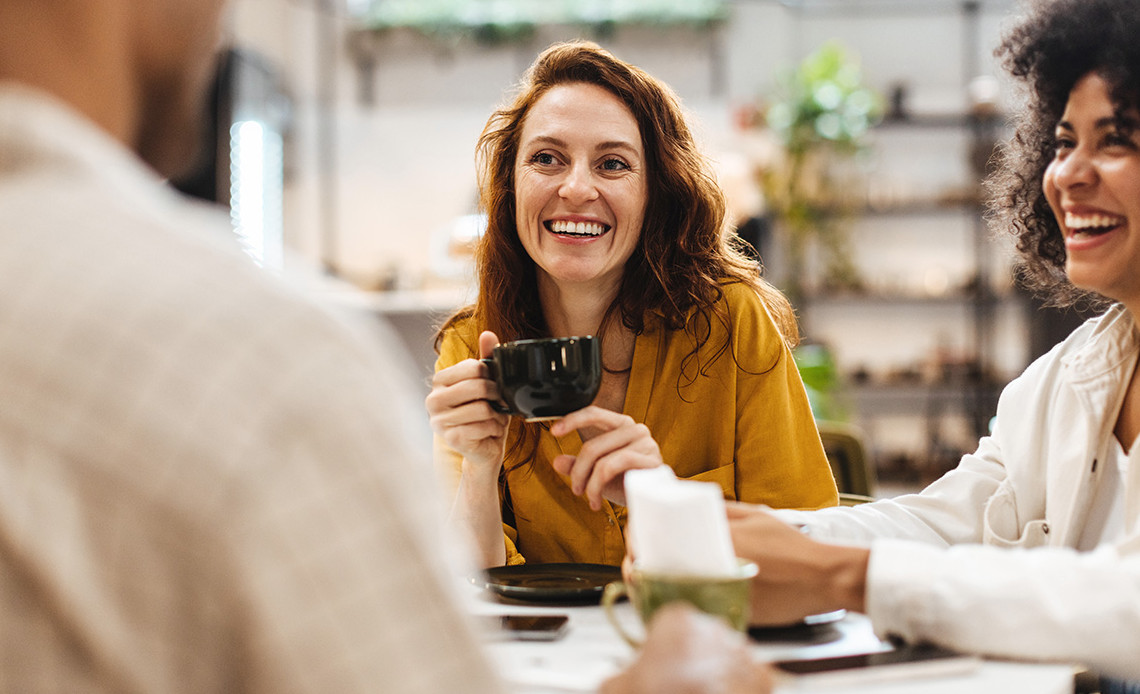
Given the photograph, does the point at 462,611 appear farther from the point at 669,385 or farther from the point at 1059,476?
the point at 669,385

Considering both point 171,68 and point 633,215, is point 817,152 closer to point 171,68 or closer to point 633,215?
point 633,215

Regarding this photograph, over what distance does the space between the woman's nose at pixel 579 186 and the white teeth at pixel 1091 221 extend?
808 millimetres

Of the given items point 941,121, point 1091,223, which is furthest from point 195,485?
point 941,121

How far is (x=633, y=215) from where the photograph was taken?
6.19 feet

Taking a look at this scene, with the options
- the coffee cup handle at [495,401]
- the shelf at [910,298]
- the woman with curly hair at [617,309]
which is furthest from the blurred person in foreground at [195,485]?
the shelf at [910,298]

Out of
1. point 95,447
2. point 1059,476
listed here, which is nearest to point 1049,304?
point 1059,476

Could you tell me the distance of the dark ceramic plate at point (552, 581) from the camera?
122 cm

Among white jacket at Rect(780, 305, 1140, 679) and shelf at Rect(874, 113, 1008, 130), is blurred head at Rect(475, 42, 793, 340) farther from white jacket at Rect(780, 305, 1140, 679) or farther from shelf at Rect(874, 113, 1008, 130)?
shelf at Rect(874, 113, 1008, 130)

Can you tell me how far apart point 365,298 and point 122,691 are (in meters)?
5.56

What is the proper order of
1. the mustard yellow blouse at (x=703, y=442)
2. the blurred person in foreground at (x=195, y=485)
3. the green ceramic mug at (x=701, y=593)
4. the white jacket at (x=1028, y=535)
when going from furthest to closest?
1. the mustard yellow blouse at (x=703, y=442)
2. the white jacket at (x=1028, y=535)
3. the green ceramic mug at (x=701, y=593)
4. the blurred person in foreground at (x=195, y=485)

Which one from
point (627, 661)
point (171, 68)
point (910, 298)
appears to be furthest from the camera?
point (910, 298)

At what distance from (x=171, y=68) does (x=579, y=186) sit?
128cm

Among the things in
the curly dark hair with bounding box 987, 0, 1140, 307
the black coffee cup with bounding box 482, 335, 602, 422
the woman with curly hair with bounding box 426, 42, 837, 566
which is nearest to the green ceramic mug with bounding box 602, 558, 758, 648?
the black coffee cup with bounding box 482, 335, 602, 422

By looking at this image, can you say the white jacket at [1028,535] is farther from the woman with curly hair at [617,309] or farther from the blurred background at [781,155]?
the blurred background at [781,155]
